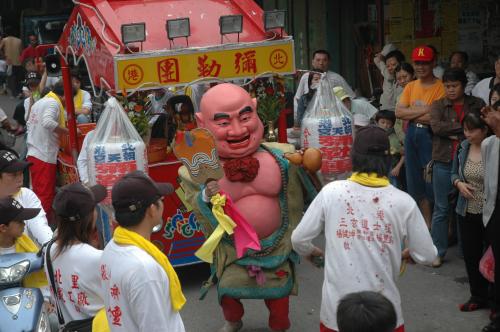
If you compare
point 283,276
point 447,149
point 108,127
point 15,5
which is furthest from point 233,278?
point 15,5

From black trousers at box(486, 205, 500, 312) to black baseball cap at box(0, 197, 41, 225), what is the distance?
10.2 ft

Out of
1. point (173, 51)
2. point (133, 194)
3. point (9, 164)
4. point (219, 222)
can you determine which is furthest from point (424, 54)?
point (133, 194)

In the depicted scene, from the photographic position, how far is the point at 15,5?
24.0m

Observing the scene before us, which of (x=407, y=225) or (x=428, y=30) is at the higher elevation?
(x=428, y=30)

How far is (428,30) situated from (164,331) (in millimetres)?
7184

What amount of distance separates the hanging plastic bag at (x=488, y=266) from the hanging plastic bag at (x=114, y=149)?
262cm

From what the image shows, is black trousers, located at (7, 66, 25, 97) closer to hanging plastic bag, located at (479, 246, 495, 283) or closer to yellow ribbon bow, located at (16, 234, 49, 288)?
yellow ribbon bow, located at (16, 234, 49, 288)

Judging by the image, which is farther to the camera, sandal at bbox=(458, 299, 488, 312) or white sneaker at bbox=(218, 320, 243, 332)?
sandal at bbox=(458, 299, 488, 312)

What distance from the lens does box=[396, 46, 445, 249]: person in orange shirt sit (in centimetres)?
750

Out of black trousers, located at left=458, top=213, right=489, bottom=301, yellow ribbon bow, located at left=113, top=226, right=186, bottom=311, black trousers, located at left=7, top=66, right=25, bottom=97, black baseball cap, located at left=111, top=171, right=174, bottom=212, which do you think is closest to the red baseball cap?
black trousers, located at left=458, top=213, right=489, bottom=301

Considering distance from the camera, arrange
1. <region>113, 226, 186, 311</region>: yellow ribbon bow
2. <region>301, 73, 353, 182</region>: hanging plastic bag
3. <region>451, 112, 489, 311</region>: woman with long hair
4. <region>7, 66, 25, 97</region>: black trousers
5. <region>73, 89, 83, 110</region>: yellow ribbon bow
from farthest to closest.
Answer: <region>7, 66, 25, 97</region>: black trousers
<region>73, 89, 83, 110</region>: yellow ribbon bow
<region>451, 112, 489, 311</region>: woman with long hair
<region>301, 73, 353, 182</region>: hanging plastic bag
<region>113, 226, 186, 311</region>: yellow ribbon bow

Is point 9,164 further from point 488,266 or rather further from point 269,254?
point 488,266

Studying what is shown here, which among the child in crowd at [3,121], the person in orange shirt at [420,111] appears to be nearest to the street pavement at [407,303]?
the person in orange shirt at [420,111]

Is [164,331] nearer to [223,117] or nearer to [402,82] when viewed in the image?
[223,117]
